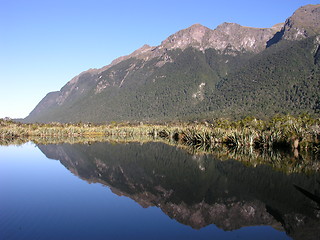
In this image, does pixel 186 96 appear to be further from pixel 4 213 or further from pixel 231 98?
pixel 4 213

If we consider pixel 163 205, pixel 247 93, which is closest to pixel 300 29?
pixel 247 93

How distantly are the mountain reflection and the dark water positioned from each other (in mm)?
28

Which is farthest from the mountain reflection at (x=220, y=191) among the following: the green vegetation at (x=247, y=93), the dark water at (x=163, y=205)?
the green vegetation at (x=247, y=93)

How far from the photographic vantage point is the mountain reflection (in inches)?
381

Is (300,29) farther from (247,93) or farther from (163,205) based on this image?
(163,205)

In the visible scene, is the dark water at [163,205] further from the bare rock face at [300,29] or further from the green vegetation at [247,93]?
the bare rock face at [300,29]

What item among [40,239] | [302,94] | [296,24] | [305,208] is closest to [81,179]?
[40,239]

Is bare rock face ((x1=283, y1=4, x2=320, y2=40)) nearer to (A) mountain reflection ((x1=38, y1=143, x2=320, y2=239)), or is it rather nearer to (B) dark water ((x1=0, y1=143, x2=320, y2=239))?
(A) mountain reflection ((x1=38, y1=143, x2=320, y2=239))

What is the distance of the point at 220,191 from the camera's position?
43.8 feet

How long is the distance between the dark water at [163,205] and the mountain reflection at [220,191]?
3 cm

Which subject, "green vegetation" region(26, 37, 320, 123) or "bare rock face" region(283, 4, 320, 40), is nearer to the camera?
"green vegetation" region(26, 37, 320, 123)

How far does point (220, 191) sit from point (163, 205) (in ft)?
9.77

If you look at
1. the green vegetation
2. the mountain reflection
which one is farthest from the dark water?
the green vegetation

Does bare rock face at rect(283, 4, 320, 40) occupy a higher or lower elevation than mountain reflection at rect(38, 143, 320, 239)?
higher
